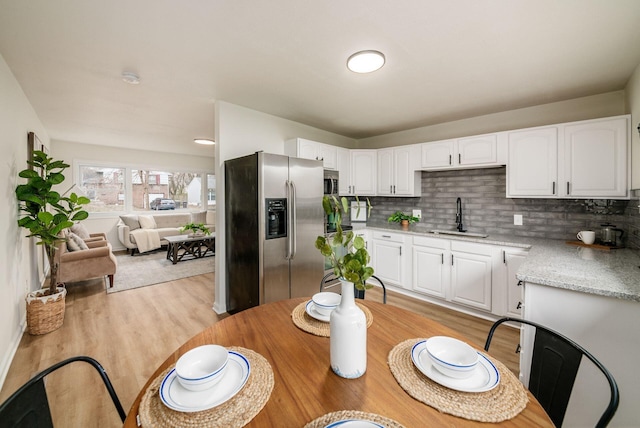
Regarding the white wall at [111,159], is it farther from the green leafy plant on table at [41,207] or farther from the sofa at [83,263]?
the green leafy plant on table at [41,207]

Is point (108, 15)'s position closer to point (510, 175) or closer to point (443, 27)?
point (443, 27)

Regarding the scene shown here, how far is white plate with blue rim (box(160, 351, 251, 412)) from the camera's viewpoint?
0.75m

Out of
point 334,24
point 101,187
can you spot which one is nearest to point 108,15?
point 334,24

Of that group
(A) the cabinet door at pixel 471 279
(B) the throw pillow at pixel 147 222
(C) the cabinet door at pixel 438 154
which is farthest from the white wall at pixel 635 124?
(B) the throw pillow at pixel 147 222

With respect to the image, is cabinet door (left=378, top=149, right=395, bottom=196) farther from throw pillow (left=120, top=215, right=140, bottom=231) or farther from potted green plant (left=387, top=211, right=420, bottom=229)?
throw pillow (left=120, top=215, right=140, bottom=231)

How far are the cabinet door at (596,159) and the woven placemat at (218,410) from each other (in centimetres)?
327

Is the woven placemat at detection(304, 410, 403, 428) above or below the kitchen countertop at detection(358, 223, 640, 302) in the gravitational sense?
below

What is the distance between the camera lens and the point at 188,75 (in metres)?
2.41

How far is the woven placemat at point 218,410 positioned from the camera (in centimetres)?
71

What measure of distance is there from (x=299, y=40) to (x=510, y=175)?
103 inches

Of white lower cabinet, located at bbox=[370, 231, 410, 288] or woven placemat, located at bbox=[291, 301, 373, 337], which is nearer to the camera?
woven placemat, located at bbox=[291, 301, 373, 337]

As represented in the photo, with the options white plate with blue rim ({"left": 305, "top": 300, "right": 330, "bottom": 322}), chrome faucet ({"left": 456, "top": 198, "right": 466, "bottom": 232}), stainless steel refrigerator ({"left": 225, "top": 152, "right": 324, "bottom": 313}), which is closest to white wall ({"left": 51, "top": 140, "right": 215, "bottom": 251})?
stainless steel refrigerator ({"left": 225, "top": 152, "right": 324, "bottom": 313})

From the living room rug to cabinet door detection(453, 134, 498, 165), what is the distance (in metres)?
4.37

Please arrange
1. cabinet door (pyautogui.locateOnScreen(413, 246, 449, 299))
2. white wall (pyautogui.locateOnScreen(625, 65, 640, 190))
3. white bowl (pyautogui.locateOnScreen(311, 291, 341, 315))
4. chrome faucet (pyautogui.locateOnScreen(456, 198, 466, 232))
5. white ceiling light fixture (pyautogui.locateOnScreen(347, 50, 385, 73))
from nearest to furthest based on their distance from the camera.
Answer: white bowl (pyautogui.locateOnScreen(311, 291, 341, 315)) < white ceiling light fixture (pyautogui.locateOnScreen(347, 50, 385, 73)) < white wall (pyautogui.locateOnScreen(625, 65, 640, 190)) < cabinet door (pyautogui.locateOnScreen(413, 246, 449, 299)) < chrome faucet (pyautogui.locateOnScreen(456, 198, 466, 232))
